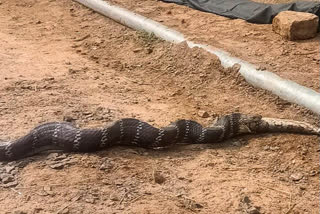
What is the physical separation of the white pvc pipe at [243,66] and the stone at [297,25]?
108 centimetres

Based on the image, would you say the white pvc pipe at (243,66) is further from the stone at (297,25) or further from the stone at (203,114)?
the stone at (297,25)

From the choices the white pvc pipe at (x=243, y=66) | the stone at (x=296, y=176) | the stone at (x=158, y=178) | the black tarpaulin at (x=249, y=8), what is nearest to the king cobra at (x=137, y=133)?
the white pvc pipe at (x=243, y=66)

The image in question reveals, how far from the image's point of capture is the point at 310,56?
7.15m

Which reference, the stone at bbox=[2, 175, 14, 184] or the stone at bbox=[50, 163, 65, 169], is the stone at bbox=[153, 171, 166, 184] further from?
the stone at bbox=[2, 175, 14, 184]

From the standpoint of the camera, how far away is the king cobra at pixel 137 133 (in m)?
4.86

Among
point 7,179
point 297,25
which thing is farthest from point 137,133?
point 297,25

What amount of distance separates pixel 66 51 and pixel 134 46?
1016 millimetres

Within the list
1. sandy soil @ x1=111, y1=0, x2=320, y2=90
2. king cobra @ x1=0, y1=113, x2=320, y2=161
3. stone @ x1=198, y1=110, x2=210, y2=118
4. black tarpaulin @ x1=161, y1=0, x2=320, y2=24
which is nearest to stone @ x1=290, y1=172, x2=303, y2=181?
king cobra @ x1=0, y1=113, x2=320, y2=161

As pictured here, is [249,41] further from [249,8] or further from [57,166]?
[57,166]

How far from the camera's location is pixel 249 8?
844 centimetres

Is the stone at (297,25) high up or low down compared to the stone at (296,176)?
up

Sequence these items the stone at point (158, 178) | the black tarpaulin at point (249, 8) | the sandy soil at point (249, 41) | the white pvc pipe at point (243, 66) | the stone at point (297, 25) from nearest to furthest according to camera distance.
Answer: the stone at point (158, 178), the white pvc pipe at point (243, 66), the sandy soil at point (249, 41), the stone at point (297, 25), the black tarpaulin at point (249, 8)

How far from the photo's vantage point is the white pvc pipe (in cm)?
598

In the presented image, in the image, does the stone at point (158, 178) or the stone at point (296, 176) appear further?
the stone at point (296, 176)
